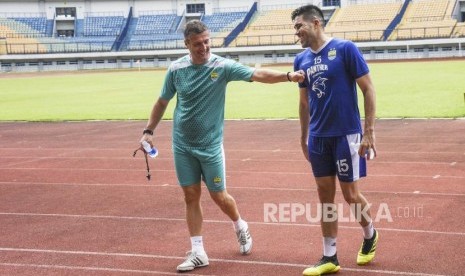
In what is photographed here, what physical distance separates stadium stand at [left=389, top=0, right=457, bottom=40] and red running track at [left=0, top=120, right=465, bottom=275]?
149 feet

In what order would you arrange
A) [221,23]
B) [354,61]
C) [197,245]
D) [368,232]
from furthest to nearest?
[221,23] < [197,245] < [368,232] < [354,61]

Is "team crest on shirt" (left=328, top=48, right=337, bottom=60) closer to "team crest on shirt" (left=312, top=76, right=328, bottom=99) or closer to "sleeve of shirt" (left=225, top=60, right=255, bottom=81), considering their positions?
"team crest on shirt" (left=312, top=76, right=328, bottom=99)

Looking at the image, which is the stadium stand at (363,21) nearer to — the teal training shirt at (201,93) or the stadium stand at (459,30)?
the stadium stand at (459,30)

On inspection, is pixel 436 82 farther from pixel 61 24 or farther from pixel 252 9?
pixel 61 24

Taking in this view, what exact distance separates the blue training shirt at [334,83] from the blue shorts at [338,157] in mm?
60

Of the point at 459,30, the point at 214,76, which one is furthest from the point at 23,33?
the point at 214,76

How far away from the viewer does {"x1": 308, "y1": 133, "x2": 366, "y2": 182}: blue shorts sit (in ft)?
20.0

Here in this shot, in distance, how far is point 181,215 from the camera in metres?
9.07

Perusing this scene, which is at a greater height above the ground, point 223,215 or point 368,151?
point 368,151

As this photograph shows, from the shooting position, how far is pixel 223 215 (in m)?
8.91

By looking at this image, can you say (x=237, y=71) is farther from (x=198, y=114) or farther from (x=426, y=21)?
(x=426, y=21)

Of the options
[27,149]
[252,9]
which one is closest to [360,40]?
[252,9]

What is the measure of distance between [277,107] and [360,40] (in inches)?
1577

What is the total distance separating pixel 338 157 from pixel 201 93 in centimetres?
139
